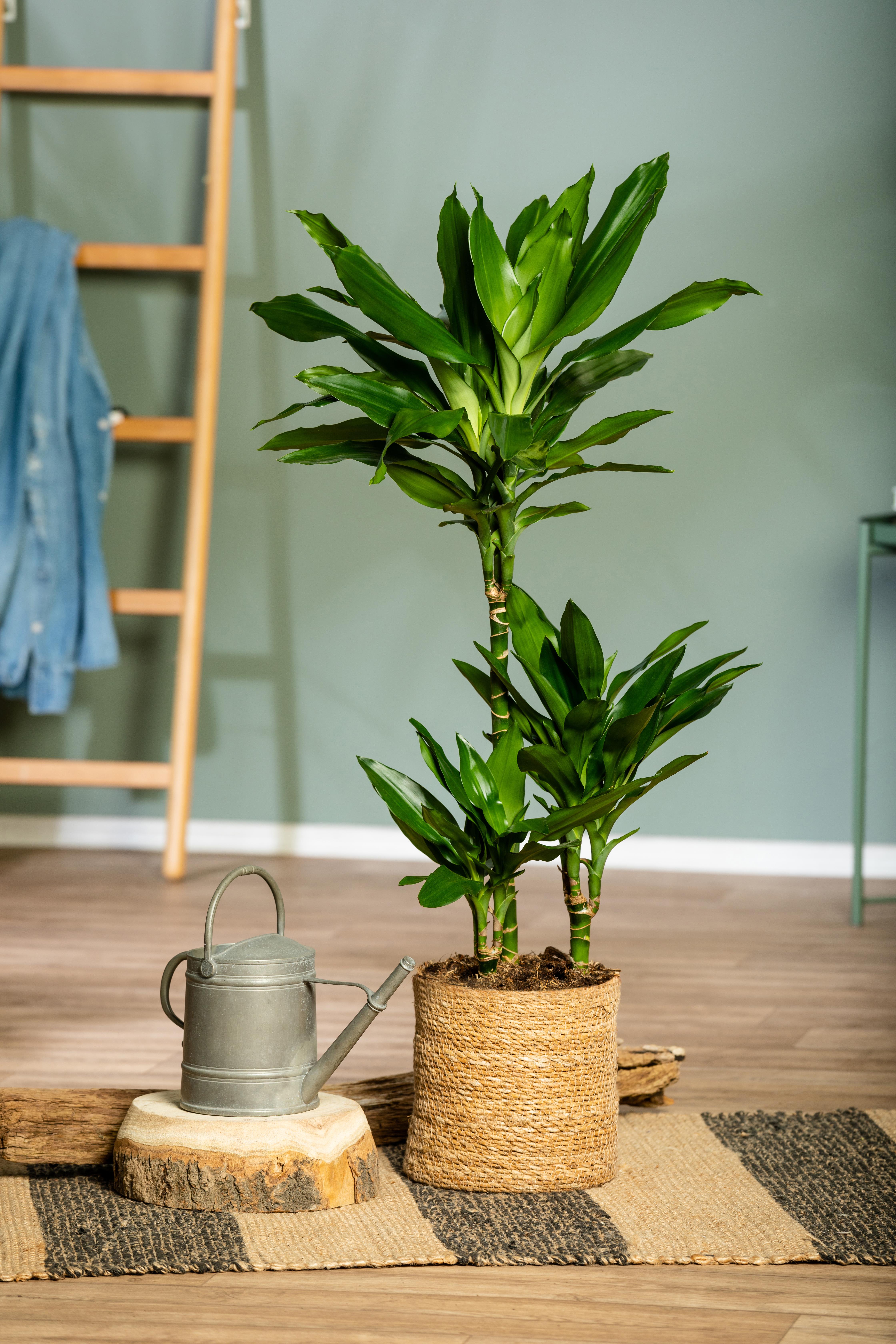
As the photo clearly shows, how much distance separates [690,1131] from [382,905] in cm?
134

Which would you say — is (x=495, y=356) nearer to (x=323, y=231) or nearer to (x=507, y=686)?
(x=323, y=231)

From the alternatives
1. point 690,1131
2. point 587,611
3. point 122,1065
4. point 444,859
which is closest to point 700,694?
point 444,859

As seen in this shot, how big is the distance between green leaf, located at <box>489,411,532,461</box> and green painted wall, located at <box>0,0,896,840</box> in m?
1.95

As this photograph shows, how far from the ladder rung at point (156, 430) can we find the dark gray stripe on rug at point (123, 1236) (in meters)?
2.06

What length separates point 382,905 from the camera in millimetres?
2916

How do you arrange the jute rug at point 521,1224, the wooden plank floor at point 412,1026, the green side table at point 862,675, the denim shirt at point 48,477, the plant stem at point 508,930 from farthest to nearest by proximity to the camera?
the denim shirt at point 48,477, the green side table at point 862,675, the plant stem at point 508,930, the jute rug at point 521,1224, the wooden plank floor at point 412,1026

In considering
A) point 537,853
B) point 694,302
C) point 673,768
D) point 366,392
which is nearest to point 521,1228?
point 537,853

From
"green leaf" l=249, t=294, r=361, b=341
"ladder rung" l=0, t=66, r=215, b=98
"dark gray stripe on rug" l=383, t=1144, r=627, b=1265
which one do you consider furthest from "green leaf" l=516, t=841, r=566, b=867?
"ladder rung" l=0, t=66, r=215, b=98

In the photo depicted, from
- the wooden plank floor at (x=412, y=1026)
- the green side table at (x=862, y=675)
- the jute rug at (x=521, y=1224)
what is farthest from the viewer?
the green side table at (x=862, y=675)

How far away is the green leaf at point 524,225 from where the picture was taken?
1.48m

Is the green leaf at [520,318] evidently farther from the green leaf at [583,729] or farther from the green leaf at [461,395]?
the green leaf at [583,729]

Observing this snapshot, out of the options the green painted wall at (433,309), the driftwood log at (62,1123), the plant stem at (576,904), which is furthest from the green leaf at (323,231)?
the green painted wall at (433,309)

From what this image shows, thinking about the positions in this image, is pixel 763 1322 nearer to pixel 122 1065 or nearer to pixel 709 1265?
pixel 709 1265

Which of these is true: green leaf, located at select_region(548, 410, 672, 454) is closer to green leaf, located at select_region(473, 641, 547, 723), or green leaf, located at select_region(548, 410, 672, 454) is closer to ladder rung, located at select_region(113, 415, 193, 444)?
green leaf, located at select_region(473, 641, 547, 723)
